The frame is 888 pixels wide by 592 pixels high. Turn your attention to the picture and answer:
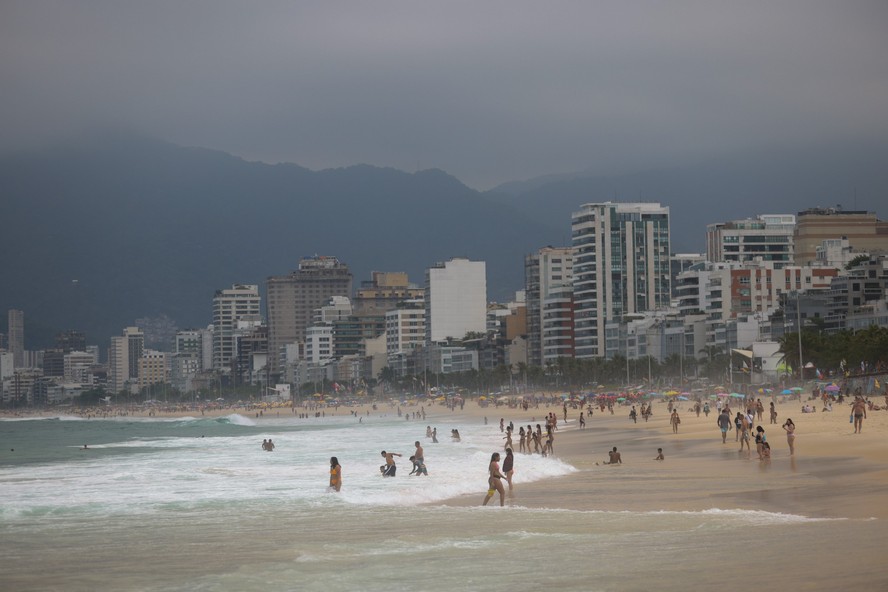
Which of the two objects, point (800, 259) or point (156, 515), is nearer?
point (156, 515)

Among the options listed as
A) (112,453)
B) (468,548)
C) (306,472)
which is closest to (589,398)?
(112,453)

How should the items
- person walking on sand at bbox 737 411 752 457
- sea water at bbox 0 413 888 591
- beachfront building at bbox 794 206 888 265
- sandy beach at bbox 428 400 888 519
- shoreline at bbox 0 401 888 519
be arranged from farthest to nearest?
beachfront building at bbox 794 206 888 265 → person walking on sand at bbox 737 411 752 457 → sandy beach at bbox 428 400 888 519 → shoreline at bbox 0 401 888 519 → sea water at bbox 0 413 888 591

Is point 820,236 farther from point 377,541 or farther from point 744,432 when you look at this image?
point 377,541

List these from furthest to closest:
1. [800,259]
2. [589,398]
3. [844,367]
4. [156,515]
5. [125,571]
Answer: [800,259]
[589,398]
[844,367]
[156,515]
[125,571]

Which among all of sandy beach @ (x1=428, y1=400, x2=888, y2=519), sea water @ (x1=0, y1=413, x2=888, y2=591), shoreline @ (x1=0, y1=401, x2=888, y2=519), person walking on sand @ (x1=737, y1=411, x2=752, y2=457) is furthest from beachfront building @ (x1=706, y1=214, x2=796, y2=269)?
sea water @ (x1=0, y1=413, x2=888, y2=591)

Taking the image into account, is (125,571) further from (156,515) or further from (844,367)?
(844,367)

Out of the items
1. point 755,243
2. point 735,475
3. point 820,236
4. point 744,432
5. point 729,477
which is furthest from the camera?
point 755,243

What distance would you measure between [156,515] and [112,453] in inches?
1742

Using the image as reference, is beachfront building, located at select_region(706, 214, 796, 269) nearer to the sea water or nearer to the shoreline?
the shoreline

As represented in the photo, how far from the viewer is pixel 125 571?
2156 centimetres

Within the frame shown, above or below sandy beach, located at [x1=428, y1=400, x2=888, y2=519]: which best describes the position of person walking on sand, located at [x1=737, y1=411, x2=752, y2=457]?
above

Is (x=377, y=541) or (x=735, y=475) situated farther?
(x=735, y=475)

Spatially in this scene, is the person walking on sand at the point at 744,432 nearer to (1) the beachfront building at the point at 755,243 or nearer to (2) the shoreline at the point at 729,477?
(2) the shoreline at the point at 729,477

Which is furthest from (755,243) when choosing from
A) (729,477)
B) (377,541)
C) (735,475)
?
(377,541)
